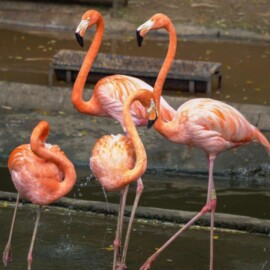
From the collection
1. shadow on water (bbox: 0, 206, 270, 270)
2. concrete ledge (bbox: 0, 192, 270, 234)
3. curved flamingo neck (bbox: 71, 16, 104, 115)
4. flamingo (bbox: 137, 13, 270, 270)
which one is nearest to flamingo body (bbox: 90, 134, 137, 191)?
flamingo (bbox: 137, 13, 270, 270)

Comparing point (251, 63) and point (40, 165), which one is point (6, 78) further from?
point (40, 165)

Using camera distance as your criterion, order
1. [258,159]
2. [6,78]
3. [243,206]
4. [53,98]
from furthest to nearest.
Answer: [6,78], [53,98], [258,159], [243,206]

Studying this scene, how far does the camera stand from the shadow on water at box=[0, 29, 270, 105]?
11578 mm

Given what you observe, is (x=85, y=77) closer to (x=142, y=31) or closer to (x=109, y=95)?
(x=109, y=95)

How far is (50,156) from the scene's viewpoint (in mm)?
5891

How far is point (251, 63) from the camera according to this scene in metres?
12.9

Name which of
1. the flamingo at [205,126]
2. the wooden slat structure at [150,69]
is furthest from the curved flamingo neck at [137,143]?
the wooden slat structure at [150,69]

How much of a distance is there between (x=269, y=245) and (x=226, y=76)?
18.6 ft

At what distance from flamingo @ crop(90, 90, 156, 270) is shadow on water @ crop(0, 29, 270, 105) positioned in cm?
508

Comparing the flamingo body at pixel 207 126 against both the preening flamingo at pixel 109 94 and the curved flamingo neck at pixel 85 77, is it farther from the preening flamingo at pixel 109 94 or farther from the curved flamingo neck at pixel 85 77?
the curved flamingo neck at pixel 85 77

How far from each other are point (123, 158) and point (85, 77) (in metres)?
1.24

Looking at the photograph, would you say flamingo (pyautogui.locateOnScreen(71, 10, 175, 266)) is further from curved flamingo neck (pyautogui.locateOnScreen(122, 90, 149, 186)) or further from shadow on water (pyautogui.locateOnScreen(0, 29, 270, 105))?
shadow on water (pyautogui.locateOnScreen(0, 29, 270, 105))

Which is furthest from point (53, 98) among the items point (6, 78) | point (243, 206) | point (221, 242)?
point (221, 242)

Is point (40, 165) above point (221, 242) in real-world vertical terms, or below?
above
